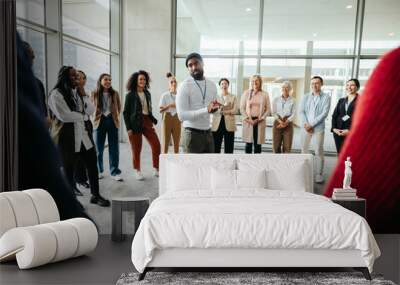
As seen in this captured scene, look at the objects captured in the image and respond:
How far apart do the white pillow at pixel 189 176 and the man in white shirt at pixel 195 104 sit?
1.08 ft

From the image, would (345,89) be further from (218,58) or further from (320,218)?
(320,218)

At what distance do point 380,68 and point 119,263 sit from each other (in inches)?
142

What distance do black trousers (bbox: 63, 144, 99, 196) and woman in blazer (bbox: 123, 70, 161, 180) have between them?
51 cm

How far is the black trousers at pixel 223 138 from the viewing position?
487 cm

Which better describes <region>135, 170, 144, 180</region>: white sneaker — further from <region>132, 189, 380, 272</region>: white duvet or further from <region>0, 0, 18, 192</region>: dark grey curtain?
<region>132, 189, 380, 272</region>: white duvet

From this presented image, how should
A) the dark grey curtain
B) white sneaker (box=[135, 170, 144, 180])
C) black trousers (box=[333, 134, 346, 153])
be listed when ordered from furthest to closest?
white sneaker (box=[135, 170, 144, 180]) < black trousers (box=[333, 134, 346, 153]) < the dark grey curtain

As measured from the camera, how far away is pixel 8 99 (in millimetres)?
4496

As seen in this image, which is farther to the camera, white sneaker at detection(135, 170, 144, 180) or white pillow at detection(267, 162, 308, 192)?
white sneaker at detection(135, 170, 144, 180)

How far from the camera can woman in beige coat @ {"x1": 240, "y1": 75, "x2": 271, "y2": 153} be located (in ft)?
15.9

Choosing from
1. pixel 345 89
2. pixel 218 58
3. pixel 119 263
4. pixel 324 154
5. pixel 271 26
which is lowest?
pixel 119 263

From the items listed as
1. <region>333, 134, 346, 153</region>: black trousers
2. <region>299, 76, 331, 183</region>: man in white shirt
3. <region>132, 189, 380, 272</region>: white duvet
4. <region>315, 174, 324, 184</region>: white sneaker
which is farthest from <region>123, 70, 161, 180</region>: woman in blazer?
<region>333, 134, 346, 153</region>: black trousers

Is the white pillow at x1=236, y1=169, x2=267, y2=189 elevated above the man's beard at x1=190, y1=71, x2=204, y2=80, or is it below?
below

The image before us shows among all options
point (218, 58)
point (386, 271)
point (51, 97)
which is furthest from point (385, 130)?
point (51, 97)

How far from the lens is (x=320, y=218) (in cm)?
336
